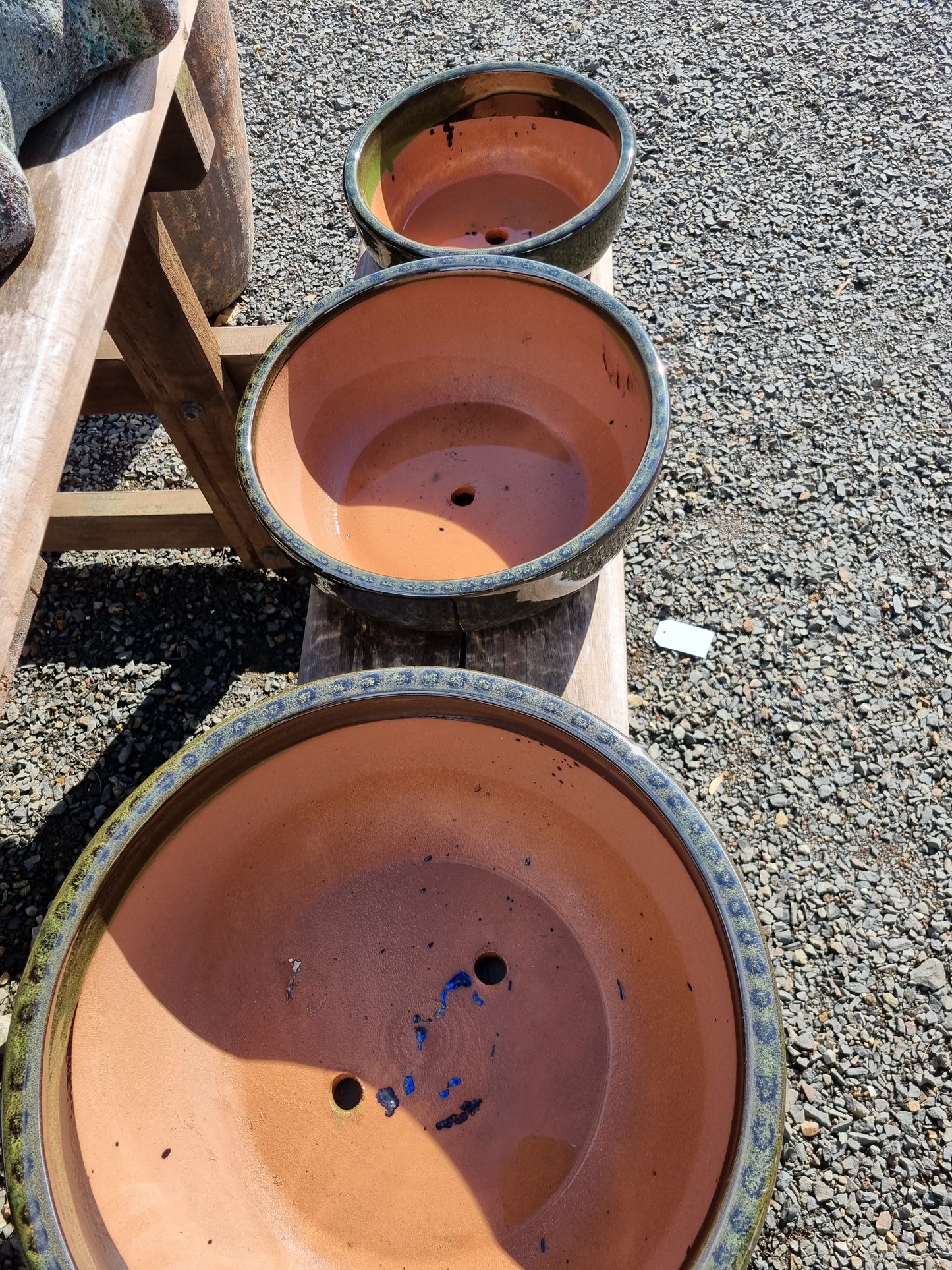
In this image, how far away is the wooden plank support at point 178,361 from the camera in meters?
1.53

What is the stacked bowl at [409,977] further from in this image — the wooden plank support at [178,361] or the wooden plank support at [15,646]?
the wooden plank support at [178,361]

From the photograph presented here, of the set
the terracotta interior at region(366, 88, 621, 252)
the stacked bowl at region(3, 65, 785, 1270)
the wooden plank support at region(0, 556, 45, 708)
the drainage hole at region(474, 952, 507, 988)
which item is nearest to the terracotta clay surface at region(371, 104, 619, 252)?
the terracotta interior at region(366, 88, 621, 252)

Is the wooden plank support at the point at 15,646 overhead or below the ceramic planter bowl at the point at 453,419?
overhead

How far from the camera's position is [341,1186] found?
908 millimetres

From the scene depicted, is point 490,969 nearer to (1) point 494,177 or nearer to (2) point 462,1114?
Result: (2) point 462,1114

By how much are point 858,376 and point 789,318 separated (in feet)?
1.08

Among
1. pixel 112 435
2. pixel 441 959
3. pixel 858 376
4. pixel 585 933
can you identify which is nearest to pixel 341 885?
pixel 441 959

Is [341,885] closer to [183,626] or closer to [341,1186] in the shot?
[341,1186]

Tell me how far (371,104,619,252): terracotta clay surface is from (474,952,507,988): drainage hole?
4.72ft

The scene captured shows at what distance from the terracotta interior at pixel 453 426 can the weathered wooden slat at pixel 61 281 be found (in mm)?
305

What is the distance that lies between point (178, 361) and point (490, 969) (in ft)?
4.37

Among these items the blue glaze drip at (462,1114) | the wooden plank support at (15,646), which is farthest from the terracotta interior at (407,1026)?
the wooden plank support at (15,646)

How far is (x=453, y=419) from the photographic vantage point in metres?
1.48

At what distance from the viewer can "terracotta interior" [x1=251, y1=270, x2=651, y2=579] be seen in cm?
128
